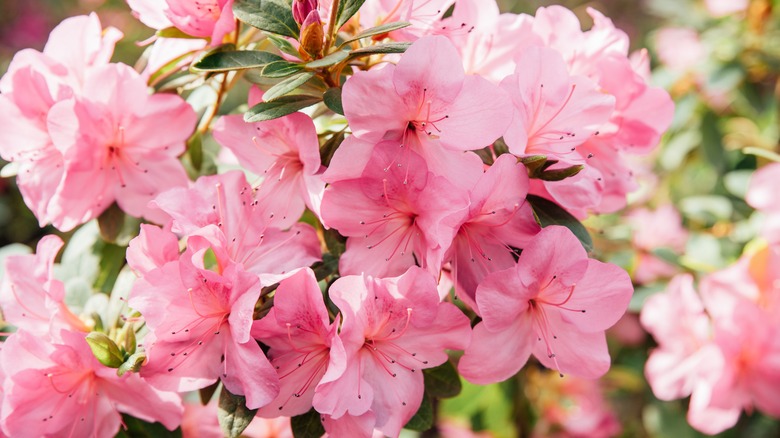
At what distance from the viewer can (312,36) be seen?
0.90 meters

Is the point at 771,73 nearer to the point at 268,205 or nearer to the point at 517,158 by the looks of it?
the point at 517,158

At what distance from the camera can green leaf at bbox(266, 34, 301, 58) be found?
930 millimetres

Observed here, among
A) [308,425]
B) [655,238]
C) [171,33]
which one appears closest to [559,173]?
[308,425]

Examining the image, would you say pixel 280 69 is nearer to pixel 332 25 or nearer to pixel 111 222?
pixel 332 25

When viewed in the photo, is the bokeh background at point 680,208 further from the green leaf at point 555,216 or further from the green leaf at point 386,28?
the green leaf at point 386,28

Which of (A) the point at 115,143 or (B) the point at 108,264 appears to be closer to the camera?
(A) the point at 115,143

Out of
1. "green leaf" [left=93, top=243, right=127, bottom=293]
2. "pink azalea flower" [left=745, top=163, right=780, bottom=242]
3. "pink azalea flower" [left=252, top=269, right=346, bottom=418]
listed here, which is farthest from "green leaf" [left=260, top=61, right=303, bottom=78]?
"pink azalea flower" [left=745, top=163, right=780, bottom=242]

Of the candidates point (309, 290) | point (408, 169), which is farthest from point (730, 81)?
point (309, 290)

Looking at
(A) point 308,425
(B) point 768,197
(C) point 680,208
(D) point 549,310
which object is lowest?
(C) point 680,208

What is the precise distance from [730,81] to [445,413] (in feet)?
3.67

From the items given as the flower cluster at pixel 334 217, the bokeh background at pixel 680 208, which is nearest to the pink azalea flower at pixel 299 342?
the flower cluster at pixel 334 217

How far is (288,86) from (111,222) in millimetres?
454

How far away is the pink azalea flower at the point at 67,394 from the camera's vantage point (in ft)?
3.01

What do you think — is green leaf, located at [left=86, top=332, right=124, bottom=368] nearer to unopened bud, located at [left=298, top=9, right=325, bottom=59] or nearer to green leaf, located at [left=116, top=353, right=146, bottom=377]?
green leaf, located at [left=116, top=353, right=146, bottom=377]
